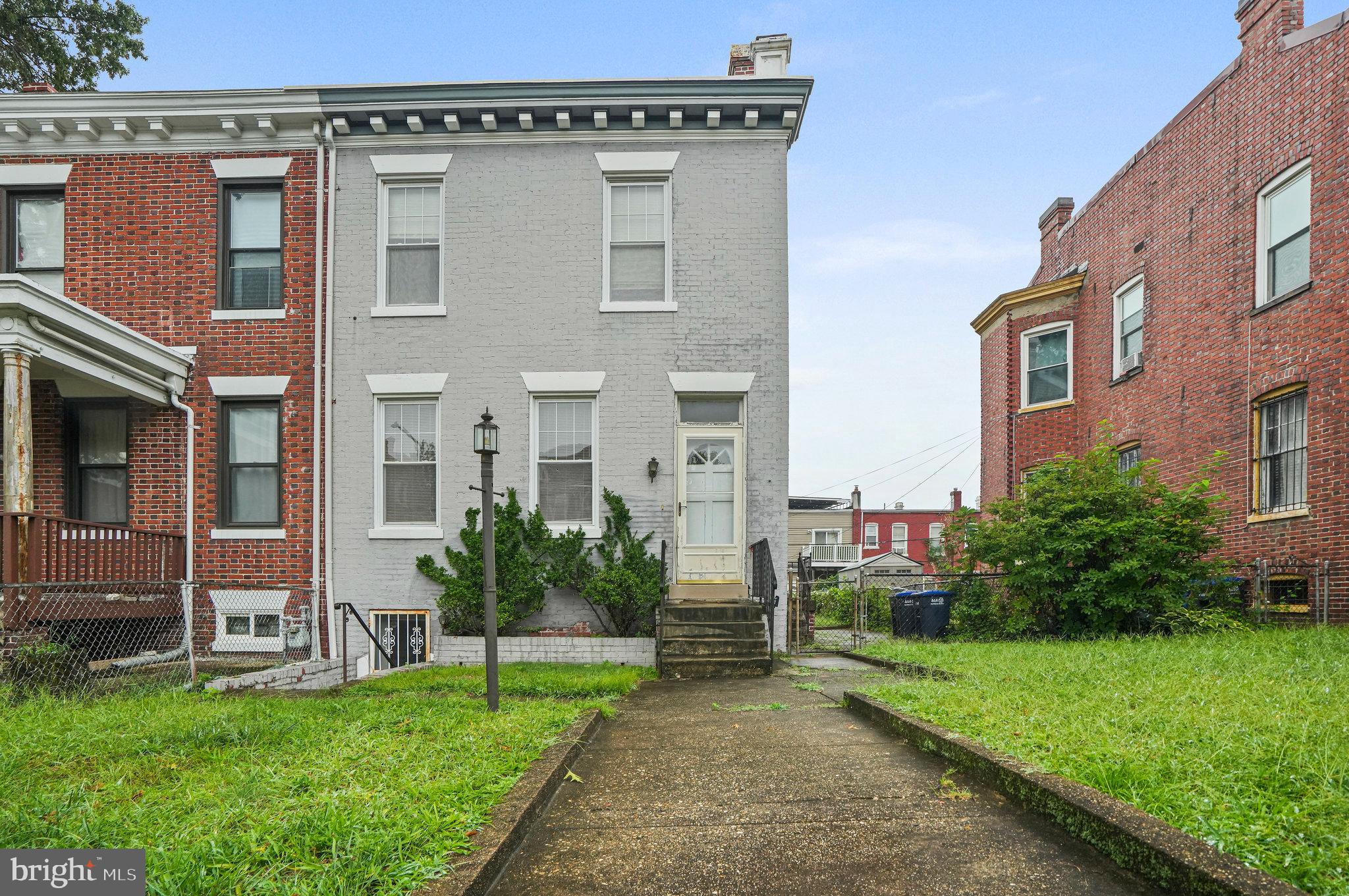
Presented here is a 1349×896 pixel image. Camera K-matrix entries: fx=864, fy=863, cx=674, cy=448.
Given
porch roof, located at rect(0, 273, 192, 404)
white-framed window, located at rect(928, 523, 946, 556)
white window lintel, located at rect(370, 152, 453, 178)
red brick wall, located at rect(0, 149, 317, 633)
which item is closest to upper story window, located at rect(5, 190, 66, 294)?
red brick wall, located at rect(0, 149, 317, 633)

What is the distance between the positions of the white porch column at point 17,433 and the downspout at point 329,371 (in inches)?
128

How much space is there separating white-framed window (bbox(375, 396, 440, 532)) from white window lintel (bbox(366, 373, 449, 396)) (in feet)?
0.52

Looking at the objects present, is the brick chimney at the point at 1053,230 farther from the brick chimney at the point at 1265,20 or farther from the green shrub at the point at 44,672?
the green shrub at the point at 44,672

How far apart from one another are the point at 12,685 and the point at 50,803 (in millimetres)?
4397

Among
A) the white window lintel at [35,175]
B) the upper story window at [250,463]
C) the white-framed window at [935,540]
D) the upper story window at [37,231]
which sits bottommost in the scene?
the white-framed window at [935,540]

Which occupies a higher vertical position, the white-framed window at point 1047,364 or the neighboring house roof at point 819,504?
the white-framed window at point 1047,364

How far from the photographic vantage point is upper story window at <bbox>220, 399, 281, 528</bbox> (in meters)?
11.8

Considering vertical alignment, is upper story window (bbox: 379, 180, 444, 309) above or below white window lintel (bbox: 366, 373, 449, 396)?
above

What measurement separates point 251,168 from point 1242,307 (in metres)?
Result: 14.5

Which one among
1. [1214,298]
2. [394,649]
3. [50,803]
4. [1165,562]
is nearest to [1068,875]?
[50,803]

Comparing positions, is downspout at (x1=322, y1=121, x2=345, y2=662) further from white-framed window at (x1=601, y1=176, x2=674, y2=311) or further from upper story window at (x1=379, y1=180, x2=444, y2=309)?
white-framed window at (x1=601, y1=176, x2=674, y2=311)

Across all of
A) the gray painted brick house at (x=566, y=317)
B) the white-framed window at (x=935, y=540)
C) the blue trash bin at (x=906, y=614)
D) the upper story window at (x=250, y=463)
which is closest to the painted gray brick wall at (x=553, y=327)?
the gray painted brick house at (x=566, y=317)

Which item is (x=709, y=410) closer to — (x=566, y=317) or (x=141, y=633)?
(x=566, y=317)

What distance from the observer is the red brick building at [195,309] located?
1152 centimetres
